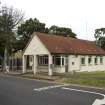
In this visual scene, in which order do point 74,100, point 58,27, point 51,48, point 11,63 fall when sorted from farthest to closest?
1. point 58,27
2. point 11,63
3. point 51,48
4. point 74,100

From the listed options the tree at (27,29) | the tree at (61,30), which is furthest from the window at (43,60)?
the tree at (61,30)

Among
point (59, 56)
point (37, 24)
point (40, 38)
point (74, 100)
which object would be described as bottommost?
point (74, 100)

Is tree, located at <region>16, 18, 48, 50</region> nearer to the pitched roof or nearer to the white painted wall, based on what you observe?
the pitched roof

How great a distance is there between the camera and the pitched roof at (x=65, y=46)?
3588 centimetres

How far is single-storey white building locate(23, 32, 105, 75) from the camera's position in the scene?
116 feet

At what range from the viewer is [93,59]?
43.1m

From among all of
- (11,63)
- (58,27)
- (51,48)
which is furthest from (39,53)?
(58,27)

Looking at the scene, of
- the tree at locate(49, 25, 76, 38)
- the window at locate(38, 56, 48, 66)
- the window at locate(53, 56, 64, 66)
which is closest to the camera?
the window at locate(53, 56, 64, 66)

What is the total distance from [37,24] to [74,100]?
43279 mm

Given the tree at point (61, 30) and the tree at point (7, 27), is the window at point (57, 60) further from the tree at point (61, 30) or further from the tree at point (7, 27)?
the tree at point (61, 30)

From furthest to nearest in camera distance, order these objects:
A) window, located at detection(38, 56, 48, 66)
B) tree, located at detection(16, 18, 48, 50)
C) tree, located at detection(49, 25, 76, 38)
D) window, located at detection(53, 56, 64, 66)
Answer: tree, located at detection(49, 25, 76, 38) → tree, located at detection(16, 18, 48, 50) → window, located at detection(38, 56, 48, 66) → window, located at detection(53, 56, 64, 66)

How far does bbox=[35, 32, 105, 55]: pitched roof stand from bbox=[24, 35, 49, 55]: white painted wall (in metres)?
0.47

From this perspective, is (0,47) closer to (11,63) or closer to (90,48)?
(11,63)

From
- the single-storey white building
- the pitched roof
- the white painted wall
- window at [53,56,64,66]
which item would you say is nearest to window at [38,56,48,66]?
the single-storey white building
